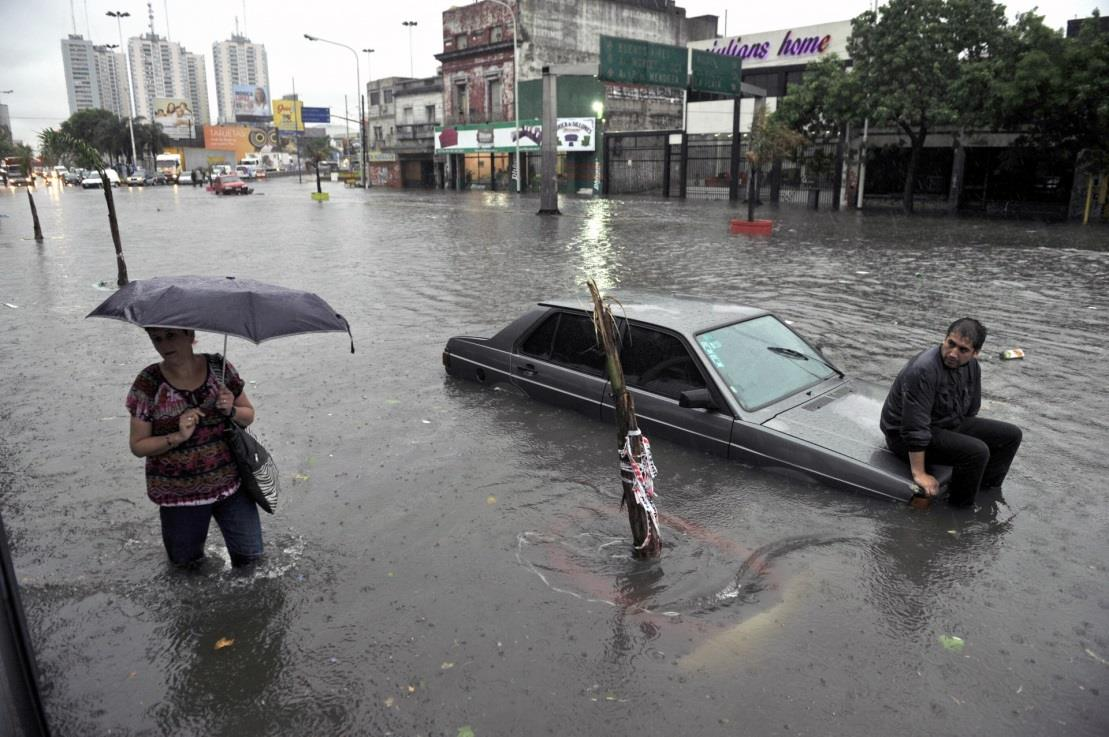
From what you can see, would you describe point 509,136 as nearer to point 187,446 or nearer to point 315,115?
point 315,115

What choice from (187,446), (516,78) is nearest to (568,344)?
(187,446)

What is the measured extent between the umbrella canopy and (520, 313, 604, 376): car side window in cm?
291

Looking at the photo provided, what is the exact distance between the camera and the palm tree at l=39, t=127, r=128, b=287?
1322 cm

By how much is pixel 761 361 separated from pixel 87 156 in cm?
1242

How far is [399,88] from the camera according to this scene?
2657 inches

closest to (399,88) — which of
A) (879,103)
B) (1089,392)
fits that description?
(879,103)

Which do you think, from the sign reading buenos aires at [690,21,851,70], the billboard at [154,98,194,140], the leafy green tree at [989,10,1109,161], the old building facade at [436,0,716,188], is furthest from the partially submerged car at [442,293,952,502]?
the billboard at [154,98,194,140]

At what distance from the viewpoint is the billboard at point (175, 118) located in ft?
420

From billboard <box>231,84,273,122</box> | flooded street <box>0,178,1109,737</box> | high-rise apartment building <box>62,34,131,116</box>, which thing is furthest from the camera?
billboard <box>231,84,273,122</box>

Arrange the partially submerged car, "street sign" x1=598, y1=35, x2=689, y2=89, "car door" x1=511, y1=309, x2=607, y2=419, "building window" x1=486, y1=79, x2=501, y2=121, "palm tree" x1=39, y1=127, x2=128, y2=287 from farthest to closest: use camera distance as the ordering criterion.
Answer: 1. "building window" x1=486, y1=79, x2=501, y2=121
2. "street sign" x1=598, y1=35, x2=689, y2=89
3. "palm tree" x1=39, y1=127, x2=128, y2=287
4. "car door" x1=511, y1=309, x2=607, y2=419
5. the partially submerged car

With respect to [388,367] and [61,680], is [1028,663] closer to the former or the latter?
[61,680]

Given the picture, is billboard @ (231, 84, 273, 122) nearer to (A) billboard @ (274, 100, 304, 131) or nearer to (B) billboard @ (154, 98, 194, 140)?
(B) billboard @ (154, 98, 194, 140)

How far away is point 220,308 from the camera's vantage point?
12.0 ft

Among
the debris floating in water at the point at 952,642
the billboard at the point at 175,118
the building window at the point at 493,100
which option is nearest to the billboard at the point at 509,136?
the building window at the point at 493,100
